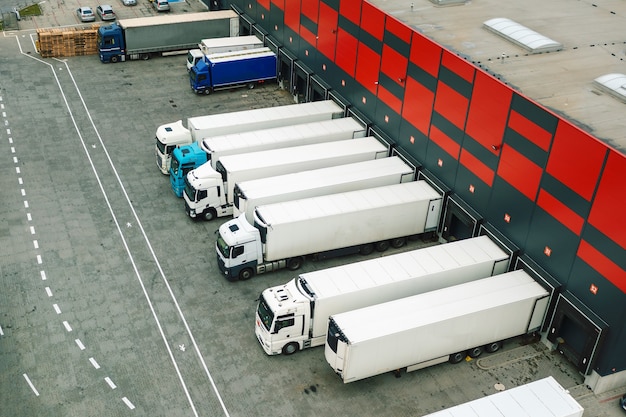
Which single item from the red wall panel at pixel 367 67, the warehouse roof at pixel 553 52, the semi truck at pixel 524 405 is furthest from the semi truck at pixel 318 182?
the semi truck at pixel 524 405

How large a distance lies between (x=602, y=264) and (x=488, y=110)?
417 inches

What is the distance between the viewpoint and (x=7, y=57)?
Answer: 6688 centimetres

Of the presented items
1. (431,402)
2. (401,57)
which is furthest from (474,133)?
(431,402)

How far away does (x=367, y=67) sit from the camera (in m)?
48.7

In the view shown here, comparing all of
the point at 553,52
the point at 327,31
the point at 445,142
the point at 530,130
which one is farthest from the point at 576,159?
the point at 327,31

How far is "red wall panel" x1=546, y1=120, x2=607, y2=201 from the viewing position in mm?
31422

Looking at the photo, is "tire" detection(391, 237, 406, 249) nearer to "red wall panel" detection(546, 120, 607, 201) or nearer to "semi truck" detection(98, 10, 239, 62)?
"red wall panel" detection(546, 120, 607, 201)

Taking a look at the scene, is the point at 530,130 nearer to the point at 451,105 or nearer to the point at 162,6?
the point at 451,105

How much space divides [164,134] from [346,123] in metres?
13.0

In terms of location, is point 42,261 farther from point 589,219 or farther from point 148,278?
point 589,219

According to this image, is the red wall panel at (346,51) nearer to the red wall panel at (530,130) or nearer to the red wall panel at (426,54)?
the red wall panel at (426,54)

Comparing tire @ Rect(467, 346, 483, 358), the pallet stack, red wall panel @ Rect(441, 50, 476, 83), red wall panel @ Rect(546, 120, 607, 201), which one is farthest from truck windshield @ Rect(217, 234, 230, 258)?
the pallet stack

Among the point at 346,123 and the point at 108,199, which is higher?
the point at 346,123

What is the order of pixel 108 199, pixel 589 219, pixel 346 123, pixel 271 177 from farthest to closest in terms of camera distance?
pixel 346 123
pixel 108 199
pixel 271 177
pixel 589 219
